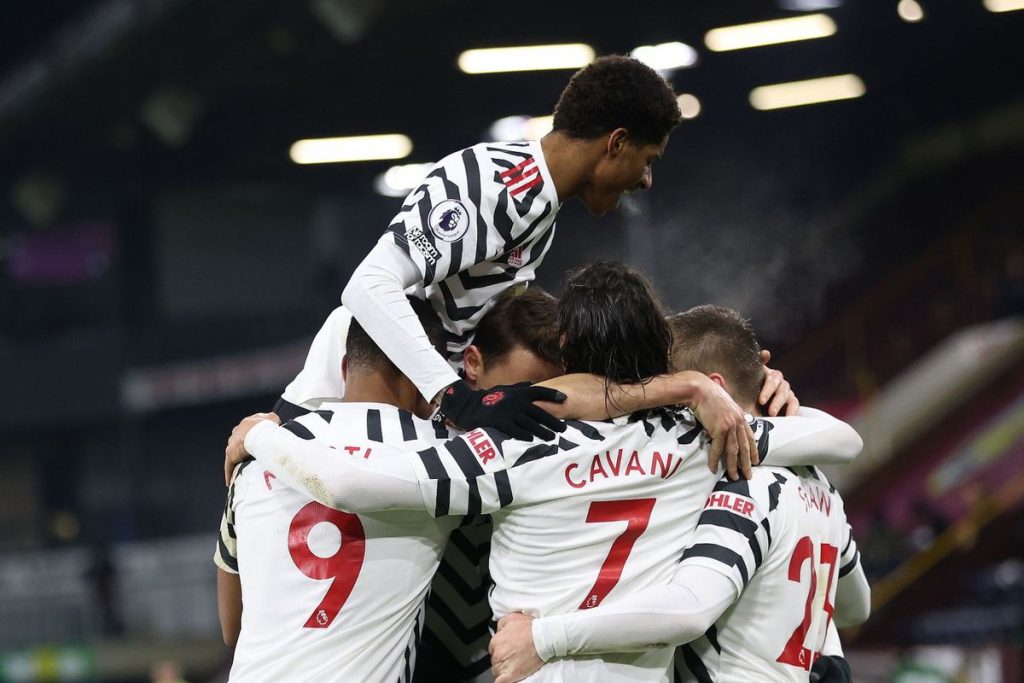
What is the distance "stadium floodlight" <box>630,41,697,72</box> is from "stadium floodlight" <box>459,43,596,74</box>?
472 mm

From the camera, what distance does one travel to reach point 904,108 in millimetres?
10547

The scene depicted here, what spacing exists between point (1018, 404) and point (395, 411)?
8.34 meters

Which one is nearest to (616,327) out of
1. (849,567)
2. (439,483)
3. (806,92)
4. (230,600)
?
(439,483)

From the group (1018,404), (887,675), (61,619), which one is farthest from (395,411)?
(61,619)

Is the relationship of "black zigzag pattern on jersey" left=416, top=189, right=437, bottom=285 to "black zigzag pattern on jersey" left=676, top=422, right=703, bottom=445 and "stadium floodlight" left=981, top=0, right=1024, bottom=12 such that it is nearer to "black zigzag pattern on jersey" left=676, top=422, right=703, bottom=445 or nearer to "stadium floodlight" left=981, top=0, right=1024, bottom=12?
"black zigzag pattern on jersey" left=676, top=422, right=703, bottom=445

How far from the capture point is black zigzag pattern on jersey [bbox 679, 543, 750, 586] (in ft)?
5.70

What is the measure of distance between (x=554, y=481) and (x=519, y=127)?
855 centimetres

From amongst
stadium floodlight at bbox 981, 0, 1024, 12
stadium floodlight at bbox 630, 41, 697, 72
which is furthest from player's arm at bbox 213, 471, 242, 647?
stadium floodlight at bbox 981, 0, 1024, 12

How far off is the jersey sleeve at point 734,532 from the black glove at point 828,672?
25 cm

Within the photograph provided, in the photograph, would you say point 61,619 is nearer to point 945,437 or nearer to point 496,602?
point 945,437

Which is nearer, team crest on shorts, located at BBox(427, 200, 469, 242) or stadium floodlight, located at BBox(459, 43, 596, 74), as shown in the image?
team crest on shorts, located at BBox(427, 200, 469, 242)

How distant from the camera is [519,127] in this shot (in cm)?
1008

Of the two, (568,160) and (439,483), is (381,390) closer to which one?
(439,483)


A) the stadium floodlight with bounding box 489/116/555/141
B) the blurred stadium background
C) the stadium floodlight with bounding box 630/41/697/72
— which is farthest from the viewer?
the stadium floodlight with bounding box 489/116/555/141
